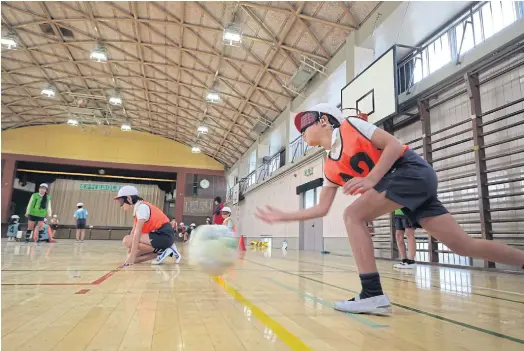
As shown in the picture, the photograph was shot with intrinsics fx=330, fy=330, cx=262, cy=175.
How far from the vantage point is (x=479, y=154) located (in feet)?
22.8

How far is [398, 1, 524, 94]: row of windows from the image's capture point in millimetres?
6977

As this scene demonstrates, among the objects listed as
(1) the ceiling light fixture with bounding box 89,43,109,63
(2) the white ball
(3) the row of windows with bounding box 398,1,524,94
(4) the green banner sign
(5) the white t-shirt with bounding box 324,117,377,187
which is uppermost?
(1) the ceiling light fixture with bounding box 89,43,109,63

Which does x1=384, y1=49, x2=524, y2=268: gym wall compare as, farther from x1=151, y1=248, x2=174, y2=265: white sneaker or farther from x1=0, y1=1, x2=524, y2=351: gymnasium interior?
x1=151, y1=248, x2=174, y2=265: white sneaker

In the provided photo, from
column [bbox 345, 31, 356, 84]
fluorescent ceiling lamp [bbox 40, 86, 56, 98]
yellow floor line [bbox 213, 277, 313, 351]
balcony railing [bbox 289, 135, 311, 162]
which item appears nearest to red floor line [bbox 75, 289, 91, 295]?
yellow floor line [bbox 213, 277, 313, 351]

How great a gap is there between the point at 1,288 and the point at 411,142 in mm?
9241

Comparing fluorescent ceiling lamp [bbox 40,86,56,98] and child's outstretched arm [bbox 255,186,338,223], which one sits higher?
fluorescent ceiling lamp [bbox 40,86,56,98]

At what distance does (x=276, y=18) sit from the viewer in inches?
458

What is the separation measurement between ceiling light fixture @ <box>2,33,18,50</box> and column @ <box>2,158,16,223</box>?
45.3 feet

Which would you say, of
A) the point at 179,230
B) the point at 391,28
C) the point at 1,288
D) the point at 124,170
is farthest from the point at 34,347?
the point at 124,170

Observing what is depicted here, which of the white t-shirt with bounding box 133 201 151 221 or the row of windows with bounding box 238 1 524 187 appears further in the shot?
the row of windows with bounding box 238 1 524 187

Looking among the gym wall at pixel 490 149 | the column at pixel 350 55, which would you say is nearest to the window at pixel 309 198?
the column at pixel 350 55

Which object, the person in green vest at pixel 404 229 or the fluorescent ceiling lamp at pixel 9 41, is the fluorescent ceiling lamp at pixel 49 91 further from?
the person in green vest at pixel 404 229

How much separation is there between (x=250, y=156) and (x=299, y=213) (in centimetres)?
2269

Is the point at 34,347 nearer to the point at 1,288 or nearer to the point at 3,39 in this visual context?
the point at 1,288
